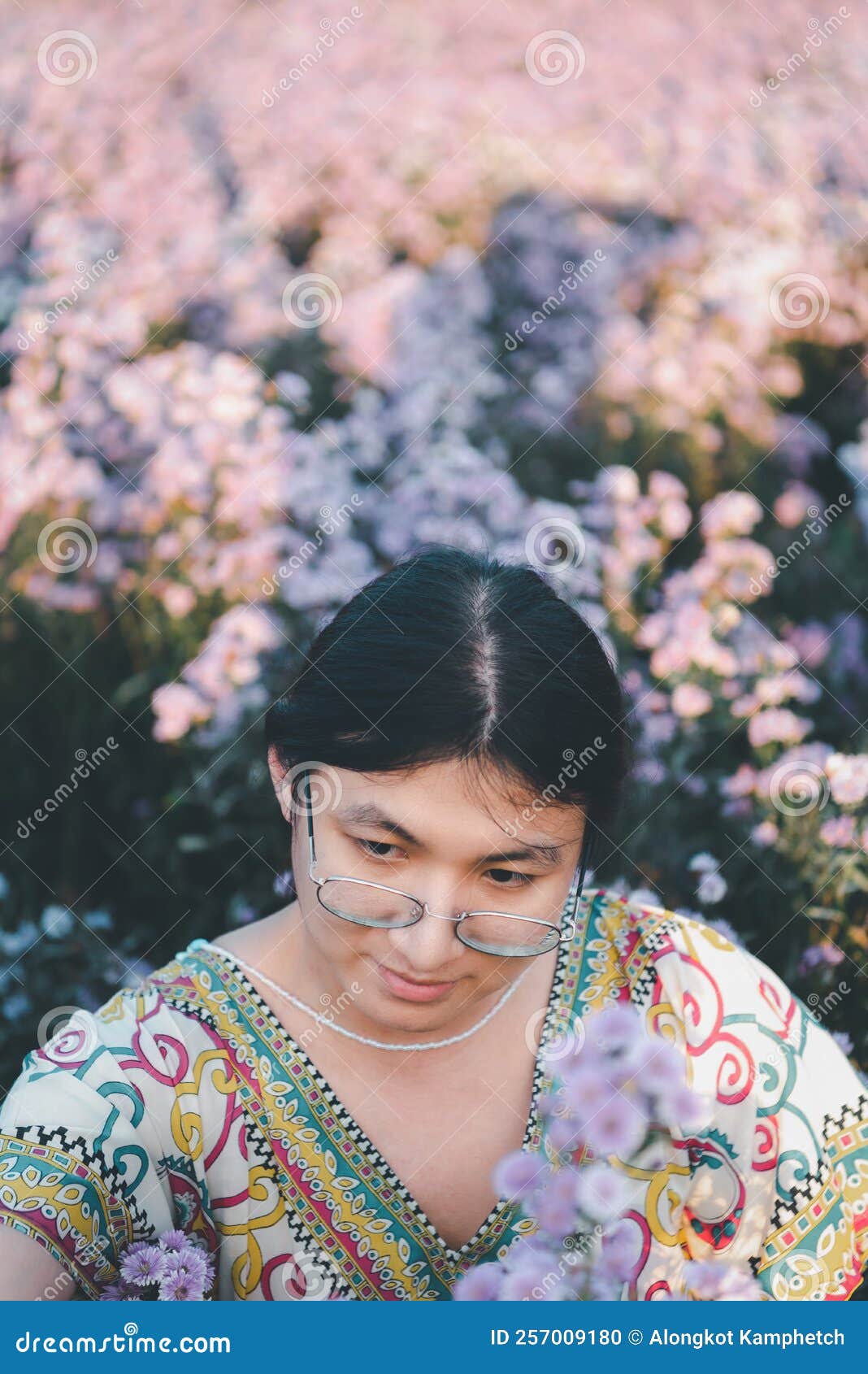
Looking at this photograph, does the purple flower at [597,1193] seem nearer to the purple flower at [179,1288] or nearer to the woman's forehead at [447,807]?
the woman's forehead at [447,807]

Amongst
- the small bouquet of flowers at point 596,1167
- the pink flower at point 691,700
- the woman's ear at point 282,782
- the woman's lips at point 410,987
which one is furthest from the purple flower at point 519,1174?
the pink flower at point 691,700

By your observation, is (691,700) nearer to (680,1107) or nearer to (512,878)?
(512,878)

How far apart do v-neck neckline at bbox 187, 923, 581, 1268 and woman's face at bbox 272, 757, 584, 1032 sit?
16cm

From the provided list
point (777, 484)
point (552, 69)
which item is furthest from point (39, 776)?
point (552, 69)

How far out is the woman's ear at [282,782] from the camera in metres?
1.47

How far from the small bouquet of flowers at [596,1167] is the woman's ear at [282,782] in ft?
1.51

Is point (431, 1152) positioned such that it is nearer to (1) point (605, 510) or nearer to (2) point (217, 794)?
(2) point (217, 794)

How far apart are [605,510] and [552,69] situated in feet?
12.6

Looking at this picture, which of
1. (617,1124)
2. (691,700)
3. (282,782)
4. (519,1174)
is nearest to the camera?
(617,1124)

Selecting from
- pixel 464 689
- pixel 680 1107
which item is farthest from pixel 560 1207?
pixel 464 689

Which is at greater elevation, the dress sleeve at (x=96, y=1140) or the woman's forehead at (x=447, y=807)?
the woman's forehead at (x=447, y=807)

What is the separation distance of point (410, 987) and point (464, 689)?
333 millimetres

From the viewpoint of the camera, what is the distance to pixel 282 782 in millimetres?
1493

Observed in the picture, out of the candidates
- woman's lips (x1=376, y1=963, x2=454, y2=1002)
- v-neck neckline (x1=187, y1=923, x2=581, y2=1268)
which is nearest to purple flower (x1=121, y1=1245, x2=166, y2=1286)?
v-neck neckline (x1=187, y1=923, x2=581, y2=1268)
